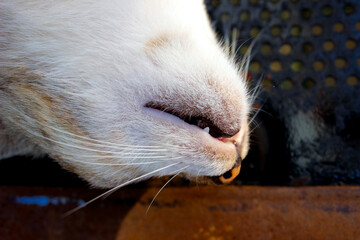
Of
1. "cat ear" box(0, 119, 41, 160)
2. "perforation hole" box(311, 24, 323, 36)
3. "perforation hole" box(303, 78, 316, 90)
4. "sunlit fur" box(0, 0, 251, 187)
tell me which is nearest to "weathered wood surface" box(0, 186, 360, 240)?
"cat ear" box(0, 119, 41, 160)

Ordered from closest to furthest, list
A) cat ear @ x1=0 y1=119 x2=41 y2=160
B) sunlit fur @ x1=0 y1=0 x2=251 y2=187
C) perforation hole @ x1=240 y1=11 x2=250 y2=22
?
sunlit fur @ x1=0 y1=0 x2=251 y2=187
cat ear @ x1=0 y1=119 x2=41 y2=160
perforation hole @ x1=240 y1=11 x2=250 y2=22

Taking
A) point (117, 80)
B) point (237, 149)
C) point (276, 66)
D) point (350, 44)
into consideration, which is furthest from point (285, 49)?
point (117, 80)

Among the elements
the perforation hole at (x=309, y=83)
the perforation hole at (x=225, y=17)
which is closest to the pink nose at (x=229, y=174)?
the perforation hole at (x=309, y=83)

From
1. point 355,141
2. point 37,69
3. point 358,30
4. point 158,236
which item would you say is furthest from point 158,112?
point 358,30

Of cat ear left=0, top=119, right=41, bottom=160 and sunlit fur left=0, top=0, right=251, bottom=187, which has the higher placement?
sunlit fur left=0, top=0, right=251, bottom=187

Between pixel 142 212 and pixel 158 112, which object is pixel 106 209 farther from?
pixel 158 112

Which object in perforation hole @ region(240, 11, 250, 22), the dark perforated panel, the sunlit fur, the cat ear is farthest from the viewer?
perforation hole @ region(240, 11, 250, 22)

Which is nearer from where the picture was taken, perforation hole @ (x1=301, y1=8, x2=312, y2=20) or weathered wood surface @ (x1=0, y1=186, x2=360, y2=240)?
weathered wood surface @ (x1=0, y1=186, x2=360, y2=240)

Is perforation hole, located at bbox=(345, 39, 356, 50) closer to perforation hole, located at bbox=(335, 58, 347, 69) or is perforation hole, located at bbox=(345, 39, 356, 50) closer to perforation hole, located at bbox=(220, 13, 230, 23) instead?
perforation hole, located at bbox=(335, 58, 347, 69)
